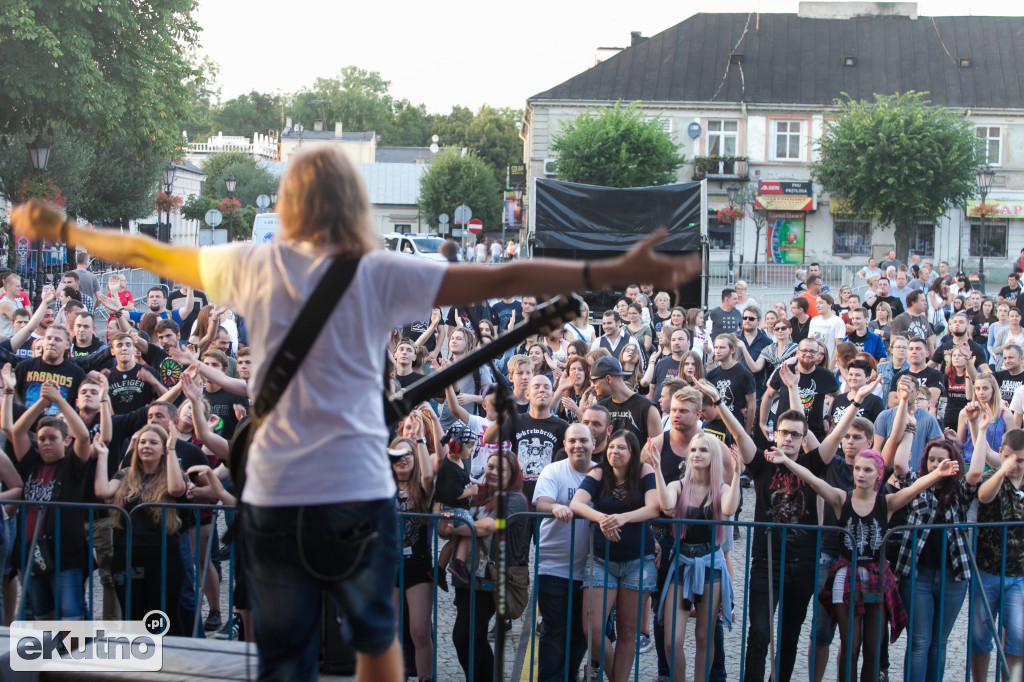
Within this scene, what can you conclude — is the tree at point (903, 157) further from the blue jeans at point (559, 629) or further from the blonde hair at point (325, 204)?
the blonde hair at point (325, 204)

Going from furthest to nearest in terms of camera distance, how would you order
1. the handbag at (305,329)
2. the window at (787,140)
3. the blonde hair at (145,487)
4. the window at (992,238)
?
the window at (992,238)
the window at (787,140)
the blonde hair at (145,487)
the handbag at (305,329)

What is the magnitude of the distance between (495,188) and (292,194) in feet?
204

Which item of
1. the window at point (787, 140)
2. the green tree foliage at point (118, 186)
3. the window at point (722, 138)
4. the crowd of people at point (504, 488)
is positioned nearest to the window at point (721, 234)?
the window at point (722, 138)

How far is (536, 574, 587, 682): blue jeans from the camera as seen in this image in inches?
225

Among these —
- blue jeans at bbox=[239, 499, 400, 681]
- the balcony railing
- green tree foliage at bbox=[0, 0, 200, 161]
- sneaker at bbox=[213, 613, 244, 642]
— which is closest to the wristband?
blue jeans at bbox=[239, 499, 400, 681]

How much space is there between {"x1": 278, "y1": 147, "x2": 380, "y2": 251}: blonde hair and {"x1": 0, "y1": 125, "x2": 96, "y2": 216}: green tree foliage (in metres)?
26.9

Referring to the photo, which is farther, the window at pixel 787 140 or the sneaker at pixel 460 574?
the window at pixel 787 140

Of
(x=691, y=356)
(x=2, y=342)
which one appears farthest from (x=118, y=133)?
(x=691, y=356)

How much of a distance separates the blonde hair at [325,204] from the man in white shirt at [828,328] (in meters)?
9.68

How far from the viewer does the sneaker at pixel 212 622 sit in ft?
21.8

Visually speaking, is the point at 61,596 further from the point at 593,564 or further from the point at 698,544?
the point at 698,544

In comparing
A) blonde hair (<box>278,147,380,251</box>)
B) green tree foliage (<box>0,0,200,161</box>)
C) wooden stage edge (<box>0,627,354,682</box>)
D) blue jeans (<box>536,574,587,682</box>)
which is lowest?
blue jeans (<box>536,574,587,682</box>)

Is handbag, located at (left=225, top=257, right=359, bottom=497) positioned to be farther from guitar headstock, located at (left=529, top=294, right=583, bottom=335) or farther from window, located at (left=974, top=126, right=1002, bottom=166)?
window, located at (left=974, top=126, right=1002, bottom=166)

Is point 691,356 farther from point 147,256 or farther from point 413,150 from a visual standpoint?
point 413,150
